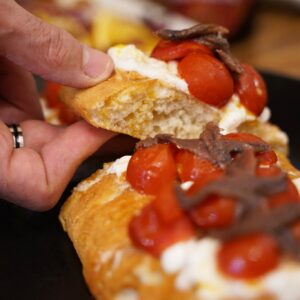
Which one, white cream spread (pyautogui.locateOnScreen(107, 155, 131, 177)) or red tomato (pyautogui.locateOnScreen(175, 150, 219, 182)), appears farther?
white cream spread (pyautogui.locateOnScreen(107, 155, 131, 177))

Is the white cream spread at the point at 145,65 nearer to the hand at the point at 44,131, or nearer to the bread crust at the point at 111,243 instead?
the hand at the point at 44,131

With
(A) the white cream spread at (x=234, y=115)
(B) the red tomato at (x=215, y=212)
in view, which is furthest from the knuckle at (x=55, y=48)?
(B) the red tomato at (x=215, y=212)

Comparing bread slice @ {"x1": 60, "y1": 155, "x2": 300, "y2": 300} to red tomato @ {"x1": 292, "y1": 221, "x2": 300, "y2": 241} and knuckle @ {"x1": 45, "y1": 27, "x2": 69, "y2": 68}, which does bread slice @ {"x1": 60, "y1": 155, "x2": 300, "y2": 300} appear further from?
knuckle @ {"x1": 45, "y1": 27, "x2": 69, "y2": 68}

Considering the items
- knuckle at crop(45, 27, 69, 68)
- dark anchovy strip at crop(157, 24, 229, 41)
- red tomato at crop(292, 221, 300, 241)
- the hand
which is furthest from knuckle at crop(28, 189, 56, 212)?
red tomato at crop(292, 221, 300, 241)

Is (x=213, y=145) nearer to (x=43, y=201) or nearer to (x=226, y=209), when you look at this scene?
(x=226, y=209)

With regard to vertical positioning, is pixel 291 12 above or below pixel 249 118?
below

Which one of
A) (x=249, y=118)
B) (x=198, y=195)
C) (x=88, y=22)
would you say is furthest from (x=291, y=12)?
(x=198, y=195)

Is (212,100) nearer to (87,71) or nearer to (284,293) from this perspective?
(87,71)
